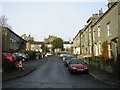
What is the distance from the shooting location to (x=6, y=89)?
14188 mm

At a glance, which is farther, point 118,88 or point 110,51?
point 110,51

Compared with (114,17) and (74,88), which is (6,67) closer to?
(74,88)

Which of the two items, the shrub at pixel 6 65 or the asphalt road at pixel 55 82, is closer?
the asphalt road at pixel 55 82

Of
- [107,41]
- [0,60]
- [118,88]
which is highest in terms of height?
[107,41]

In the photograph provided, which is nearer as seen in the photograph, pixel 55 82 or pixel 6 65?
pixel 55 82

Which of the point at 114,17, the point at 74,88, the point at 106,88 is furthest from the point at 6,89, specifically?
the point at 114,17

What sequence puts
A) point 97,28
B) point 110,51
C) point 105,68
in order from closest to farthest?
point 105,68, point 110,51, point 97,28

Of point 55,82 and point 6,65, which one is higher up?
point 6,65

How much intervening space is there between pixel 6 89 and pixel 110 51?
1858 centimetres

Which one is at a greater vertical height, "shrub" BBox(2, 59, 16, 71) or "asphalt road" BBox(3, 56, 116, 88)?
"shrub" BBox(2, 59, 16, 71)

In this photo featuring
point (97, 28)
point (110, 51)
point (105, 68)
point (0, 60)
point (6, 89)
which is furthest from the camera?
point (97, 28)

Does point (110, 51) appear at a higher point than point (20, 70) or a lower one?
higher

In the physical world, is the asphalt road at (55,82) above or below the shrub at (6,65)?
below

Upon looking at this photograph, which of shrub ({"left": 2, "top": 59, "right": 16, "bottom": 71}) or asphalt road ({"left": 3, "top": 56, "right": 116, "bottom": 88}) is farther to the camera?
shrub ({"left": 2, "top": 59, "right": 16, "bottom": 71})
